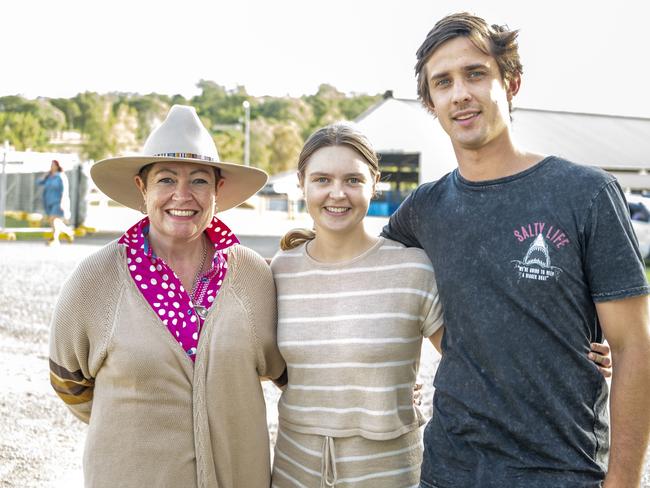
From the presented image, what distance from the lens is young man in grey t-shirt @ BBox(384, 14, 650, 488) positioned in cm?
204

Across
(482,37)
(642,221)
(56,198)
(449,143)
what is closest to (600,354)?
(482,37)

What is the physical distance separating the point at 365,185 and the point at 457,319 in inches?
29.1

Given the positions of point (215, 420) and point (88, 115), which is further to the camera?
point (88, 115)

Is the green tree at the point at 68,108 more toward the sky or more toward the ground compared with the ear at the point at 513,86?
more toward the sky

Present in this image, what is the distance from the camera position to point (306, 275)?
9.09 ft

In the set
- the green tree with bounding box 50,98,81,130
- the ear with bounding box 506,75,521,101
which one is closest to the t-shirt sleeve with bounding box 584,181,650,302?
the ear with bounding box 506,75,521,101

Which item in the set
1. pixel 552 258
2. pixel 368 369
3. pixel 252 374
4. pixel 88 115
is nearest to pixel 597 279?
pixel 552 258

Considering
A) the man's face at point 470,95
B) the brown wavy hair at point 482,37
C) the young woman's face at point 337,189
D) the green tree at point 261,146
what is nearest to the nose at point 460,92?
the man's face at point 470,95

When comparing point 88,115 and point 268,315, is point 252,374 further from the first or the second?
point 88,115

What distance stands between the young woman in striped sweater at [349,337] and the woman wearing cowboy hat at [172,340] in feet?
0.47

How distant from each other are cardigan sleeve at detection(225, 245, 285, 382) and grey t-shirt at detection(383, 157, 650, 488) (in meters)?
0.77

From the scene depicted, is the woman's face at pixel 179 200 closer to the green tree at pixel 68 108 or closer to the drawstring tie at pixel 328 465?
the drawstring tie at pixel 328 465

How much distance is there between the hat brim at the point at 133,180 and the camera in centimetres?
283

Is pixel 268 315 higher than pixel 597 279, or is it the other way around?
pixel 597 279
